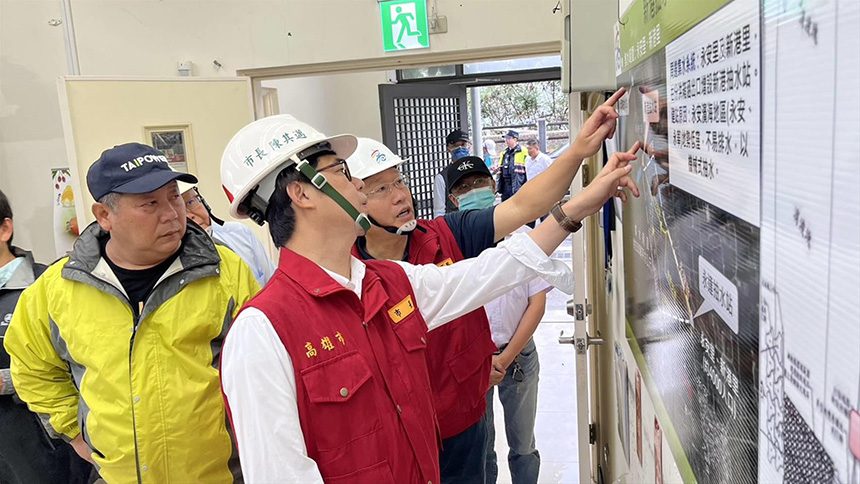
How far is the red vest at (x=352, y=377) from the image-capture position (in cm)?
114

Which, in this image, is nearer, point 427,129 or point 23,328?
point 23,328

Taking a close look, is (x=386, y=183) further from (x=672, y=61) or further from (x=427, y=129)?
(x=427, y=129)

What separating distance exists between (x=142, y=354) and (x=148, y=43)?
8.81ft

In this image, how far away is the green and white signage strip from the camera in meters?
0.72

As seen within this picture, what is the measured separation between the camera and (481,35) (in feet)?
10.7

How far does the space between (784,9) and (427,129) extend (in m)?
6.50

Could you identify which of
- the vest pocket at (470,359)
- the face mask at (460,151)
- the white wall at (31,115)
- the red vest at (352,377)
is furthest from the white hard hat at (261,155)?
the face mask at (460,151)

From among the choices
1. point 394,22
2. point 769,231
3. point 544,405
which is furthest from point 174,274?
point 544,405

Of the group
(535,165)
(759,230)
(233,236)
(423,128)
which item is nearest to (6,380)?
(233,236)

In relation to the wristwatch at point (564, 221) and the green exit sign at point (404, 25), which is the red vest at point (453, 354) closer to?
the wristwatch at point (564, 221)

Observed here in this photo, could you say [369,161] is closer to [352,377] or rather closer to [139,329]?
[139,329]

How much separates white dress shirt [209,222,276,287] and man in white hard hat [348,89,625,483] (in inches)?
27.9

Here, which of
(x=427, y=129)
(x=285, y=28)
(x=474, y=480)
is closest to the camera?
(x=474, y=480)

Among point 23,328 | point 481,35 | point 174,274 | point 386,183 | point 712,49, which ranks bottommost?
point 23,328
